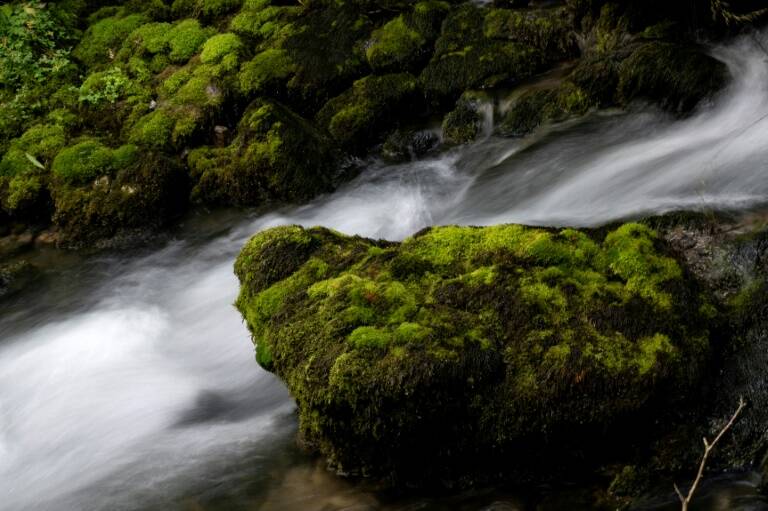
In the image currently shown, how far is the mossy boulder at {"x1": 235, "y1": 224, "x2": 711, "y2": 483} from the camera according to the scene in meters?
Answer: 3.62

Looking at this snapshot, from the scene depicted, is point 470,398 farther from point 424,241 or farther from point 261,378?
point 261,378

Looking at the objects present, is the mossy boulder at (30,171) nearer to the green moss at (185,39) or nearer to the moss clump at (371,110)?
the green moss at (185,39)

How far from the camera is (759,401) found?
3.60 m

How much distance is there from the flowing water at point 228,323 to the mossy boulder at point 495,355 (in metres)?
0.32

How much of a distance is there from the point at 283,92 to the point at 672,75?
485cm

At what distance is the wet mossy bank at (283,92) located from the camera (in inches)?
295

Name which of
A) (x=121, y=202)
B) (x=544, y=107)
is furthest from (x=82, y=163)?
(x=544, y=107)

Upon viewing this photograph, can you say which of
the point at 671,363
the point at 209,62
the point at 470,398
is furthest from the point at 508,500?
the point at 209,62

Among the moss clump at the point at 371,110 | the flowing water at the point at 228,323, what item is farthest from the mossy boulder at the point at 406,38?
the flowing water at the point at 228,323

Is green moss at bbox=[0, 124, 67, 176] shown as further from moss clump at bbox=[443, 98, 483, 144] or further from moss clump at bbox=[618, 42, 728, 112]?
moss clump at bbox=[618, 42, 728, 112]

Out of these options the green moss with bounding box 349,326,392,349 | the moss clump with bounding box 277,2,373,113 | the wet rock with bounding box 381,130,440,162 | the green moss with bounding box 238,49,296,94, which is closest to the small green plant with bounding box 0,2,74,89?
the green moss with bounding box 238,49,296,94

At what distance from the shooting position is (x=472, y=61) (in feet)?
27.8

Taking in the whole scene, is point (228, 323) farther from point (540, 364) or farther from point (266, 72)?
point (266, 72)

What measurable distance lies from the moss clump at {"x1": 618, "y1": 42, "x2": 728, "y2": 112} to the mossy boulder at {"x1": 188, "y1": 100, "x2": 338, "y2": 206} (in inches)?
137
